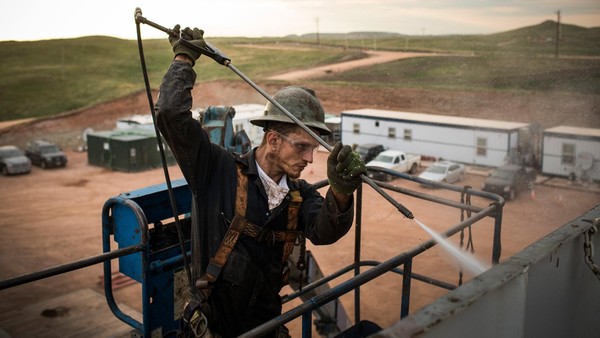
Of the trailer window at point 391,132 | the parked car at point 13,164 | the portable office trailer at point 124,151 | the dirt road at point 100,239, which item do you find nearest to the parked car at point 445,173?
the dirt road at point 100,239

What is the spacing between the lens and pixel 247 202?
3230mm

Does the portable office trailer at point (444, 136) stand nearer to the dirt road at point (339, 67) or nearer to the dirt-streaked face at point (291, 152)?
the dirt-streaked face at point (291, 152)

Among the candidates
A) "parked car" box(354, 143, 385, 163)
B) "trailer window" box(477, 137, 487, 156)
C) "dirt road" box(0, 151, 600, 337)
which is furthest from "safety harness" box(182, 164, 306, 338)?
"trailer window" box(477, 137, 487, 156)

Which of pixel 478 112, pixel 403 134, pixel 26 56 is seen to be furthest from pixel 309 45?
pixel 403 134

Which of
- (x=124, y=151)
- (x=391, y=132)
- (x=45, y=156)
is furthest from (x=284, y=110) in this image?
(x=45, y=156)

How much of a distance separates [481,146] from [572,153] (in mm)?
4296

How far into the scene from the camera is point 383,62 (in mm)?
62688

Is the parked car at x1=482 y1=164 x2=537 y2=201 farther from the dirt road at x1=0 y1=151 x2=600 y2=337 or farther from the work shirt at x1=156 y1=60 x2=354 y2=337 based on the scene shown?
the work shirt at x1=156 y1=60 x2=354 y2=337

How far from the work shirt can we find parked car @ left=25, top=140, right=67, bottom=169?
31.7m

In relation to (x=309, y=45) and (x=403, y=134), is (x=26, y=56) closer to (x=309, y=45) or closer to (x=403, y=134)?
(x=309, y=45)

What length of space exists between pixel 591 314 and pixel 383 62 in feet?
202

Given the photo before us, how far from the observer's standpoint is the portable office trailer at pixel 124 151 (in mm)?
30438

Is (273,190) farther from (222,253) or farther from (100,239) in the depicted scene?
(100,239)

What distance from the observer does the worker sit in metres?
3.01
